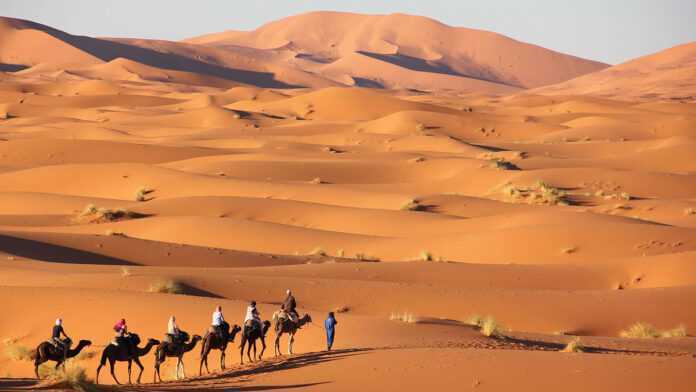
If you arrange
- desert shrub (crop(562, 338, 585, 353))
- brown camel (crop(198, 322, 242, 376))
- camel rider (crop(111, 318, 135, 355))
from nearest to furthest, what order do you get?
camel rider (crop(111, 318, 135, 355))
brown camel (crop(198, 322, 242, 376))
desert shrub (crop(562, 338, 585, 353))

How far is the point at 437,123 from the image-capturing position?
7325 centimetres

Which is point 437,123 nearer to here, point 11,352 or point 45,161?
point 45,161

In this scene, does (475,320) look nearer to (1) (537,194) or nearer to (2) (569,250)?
(2) (569,250)

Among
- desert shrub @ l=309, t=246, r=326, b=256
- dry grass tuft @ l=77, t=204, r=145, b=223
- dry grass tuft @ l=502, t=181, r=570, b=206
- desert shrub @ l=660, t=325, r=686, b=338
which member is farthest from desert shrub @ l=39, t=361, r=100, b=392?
dry grass tuft @ l=502, t=181, r=570, b=206

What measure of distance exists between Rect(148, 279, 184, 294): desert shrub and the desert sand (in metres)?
0.07

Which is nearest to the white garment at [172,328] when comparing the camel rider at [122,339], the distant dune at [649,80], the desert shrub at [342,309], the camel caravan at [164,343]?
the camel caravan at [164,343]

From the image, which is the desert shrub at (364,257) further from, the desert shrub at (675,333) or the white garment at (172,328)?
the white garment at (172,328)

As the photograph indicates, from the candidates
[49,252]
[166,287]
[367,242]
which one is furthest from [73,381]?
[367,242]

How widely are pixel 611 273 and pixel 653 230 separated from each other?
204 inches

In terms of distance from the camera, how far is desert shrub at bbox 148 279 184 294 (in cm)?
1998

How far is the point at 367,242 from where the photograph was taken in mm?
30750

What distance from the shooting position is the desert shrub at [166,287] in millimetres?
19984

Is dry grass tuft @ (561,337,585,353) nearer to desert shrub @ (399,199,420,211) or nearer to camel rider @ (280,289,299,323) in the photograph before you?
camel rider @ (280,289,299,323)

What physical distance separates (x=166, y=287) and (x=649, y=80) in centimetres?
12554
